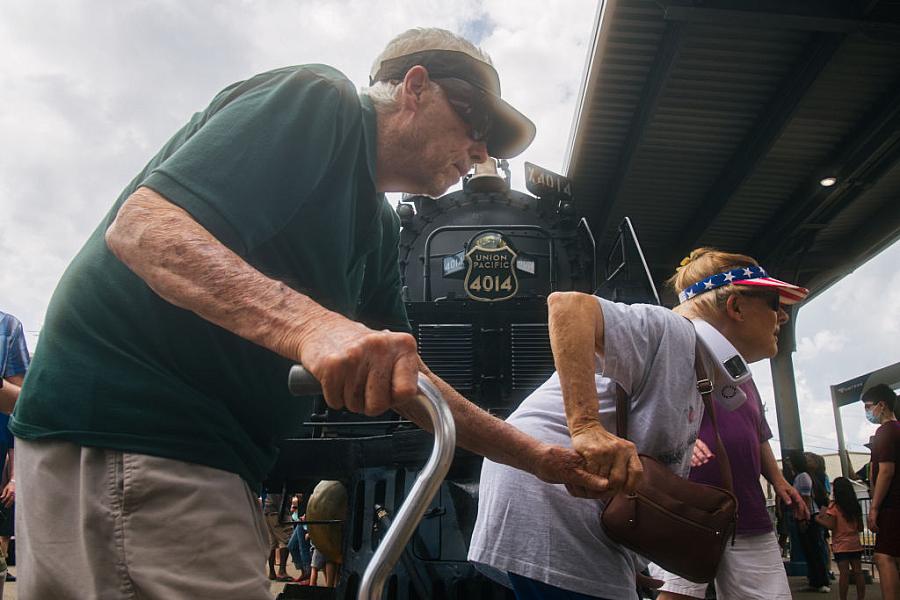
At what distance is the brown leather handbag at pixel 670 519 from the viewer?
5.87ft

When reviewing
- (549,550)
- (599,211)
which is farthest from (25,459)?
(599,211)

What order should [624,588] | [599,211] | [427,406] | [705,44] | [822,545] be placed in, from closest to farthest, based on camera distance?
1. [427,406]
2. [624,588]
3. [705,44]
4. [822,545]
5. [599,211]

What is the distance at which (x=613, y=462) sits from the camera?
157 cm

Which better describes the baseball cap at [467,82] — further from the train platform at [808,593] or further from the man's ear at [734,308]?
the train platform at [808,593]

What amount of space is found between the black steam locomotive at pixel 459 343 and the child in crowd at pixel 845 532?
3.66 m

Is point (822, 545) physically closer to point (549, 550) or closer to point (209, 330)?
point (549, 550)

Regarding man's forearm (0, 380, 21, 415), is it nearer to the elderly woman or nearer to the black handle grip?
the elderly woman

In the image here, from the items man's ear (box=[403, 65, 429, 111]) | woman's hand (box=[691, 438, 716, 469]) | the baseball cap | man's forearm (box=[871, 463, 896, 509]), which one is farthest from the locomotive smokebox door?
man's ear (box=[403, 65, 429, 111])

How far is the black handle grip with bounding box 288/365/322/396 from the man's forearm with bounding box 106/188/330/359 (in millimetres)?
44

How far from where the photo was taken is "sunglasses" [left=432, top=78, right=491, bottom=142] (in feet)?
5.44

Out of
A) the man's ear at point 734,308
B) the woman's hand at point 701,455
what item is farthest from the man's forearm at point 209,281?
the woman's hand at point 701,455

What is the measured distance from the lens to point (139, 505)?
Result: 3.50ft

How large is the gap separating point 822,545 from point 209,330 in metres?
10.2

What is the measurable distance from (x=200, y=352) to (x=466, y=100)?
2.81 feet
